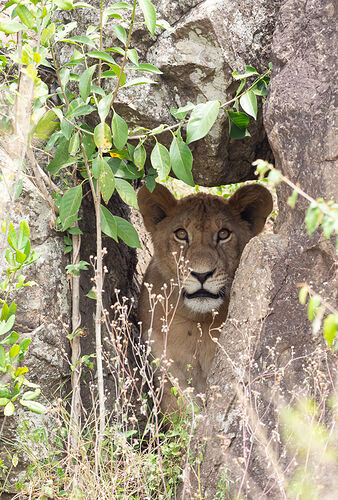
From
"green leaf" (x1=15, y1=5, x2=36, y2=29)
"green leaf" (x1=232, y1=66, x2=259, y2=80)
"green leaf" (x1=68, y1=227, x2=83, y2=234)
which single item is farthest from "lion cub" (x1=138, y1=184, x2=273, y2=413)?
"green leaf" (x1=15, y1=5, x2=36, y2=29)

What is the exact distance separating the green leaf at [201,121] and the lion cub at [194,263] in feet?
4.22

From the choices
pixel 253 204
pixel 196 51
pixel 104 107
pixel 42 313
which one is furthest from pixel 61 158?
pixel 253 204

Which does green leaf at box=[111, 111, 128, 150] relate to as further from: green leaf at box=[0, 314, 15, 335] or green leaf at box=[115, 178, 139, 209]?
green leaf at box=[0, 314, 15, 335]

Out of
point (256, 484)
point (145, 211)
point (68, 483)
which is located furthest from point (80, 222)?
point (256, 484)

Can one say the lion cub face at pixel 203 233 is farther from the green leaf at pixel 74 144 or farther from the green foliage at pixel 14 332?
the green foliage at pixel 14 332

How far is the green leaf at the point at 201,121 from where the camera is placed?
4.38 m

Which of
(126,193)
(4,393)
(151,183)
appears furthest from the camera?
(151,183)

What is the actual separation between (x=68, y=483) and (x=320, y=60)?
115 inches

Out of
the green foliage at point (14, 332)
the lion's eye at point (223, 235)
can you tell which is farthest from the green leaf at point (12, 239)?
the lion's eye at point (223, 235)

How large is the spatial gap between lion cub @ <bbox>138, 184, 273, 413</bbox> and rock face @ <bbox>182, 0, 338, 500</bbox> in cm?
103

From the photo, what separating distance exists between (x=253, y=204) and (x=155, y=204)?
85 cm

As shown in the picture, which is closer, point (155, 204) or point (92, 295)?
point (92, 295)

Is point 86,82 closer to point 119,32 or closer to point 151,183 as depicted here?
point 119,32

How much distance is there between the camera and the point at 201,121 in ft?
14.5
